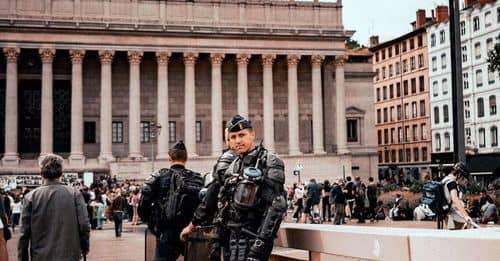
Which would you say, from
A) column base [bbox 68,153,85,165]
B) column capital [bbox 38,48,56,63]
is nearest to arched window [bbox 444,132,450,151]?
column base [bbox 68,153,85,165]

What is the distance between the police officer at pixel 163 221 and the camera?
26.2 feet

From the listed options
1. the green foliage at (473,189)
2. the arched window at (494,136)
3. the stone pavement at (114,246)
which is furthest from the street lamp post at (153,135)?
the arched window at (494,136)

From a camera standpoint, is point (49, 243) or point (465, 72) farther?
point (465, 72)

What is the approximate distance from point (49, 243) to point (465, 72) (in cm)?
6755

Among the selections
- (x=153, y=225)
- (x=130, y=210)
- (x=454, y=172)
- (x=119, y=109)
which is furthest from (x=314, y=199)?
(x=119, y=109)

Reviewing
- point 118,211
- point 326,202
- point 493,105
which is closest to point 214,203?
point 118,211

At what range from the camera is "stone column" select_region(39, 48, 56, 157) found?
55125 mm

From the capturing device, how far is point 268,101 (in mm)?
59688

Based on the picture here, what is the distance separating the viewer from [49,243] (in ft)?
24.5

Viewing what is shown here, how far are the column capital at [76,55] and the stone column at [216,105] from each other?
1060 centimetres

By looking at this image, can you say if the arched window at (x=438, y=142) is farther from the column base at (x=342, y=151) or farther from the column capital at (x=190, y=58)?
the column capital at (x=190, y=58)

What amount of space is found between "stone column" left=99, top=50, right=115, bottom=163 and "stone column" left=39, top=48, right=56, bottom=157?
397 centimetres

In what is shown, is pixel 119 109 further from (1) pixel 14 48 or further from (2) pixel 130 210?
(2) pixel 130 210

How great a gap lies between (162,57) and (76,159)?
10804 millimetres
